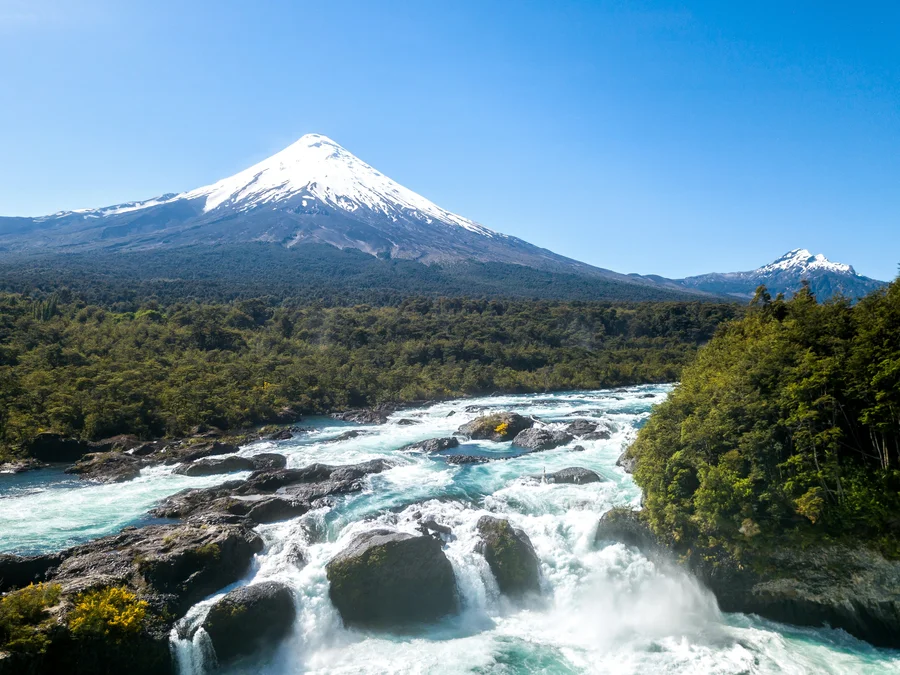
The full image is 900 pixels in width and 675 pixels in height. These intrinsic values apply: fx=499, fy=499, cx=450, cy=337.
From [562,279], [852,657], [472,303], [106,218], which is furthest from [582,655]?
[106,218]

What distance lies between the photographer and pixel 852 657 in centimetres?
1109

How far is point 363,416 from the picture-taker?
37312 millimetres

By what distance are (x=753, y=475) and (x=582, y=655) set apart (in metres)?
6.06

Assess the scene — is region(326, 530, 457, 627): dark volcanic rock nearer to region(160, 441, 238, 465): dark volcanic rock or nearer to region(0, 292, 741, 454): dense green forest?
region(160, 441, 238, 465): dark volcanic rock

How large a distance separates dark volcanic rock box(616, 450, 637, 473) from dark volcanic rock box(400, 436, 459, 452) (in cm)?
888

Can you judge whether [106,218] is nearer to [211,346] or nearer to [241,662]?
[211,346]

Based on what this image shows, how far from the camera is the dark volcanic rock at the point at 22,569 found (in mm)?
12086

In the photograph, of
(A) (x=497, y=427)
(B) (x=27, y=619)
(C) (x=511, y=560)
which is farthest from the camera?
(A) (x=497, y=427)

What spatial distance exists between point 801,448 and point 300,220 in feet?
522

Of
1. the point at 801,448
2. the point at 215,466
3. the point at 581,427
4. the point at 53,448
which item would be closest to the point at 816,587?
the point at 801,448

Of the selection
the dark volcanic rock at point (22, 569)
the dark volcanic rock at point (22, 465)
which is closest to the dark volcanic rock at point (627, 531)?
the dark volcanic rock at point (22, 569)

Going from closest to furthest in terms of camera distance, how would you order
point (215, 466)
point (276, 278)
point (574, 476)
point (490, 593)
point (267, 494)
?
point (490, 593), point (267, 494), point (574, 476), point (215, 466), point (276, 278)

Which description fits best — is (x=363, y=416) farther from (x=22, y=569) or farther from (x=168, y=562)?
(x=22, y=569)

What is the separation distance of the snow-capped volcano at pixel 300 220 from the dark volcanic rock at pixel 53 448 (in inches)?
4676
